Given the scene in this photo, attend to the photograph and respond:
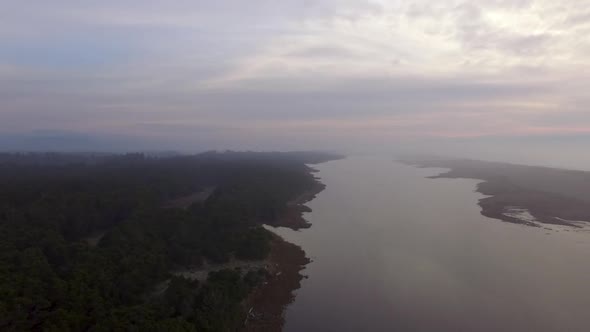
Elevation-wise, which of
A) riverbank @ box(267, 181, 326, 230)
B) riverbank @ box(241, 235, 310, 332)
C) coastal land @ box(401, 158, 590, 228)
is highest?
coastal land @ box(401, 158, 590, 228)

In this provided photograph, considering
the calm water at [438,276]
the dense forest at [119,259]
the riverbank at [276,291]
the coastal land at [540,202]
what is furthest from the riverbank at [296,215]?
the coastal land at [540,202]

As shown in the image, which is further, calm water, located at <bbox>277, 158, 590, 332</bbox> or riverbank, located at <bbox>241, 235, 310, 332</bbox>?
riverbank, located at <bbox>241, 235, 310, 332</bbox>

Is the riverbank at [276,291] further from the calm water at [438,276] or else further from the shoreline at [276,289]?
the calm water at [438,276]

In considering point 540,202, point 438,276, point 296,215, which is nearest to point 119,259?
point 438,276

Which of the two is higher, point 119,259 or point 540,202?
point 540,202

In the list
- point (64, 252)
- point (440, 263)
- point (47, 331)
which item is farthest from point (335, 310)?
point (64, 252)

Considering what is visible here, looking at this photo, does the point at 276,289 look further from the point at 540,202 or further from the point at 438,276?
the point at 540,202

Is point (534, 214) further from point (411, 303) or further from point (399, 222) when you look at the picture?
point (411, 303)

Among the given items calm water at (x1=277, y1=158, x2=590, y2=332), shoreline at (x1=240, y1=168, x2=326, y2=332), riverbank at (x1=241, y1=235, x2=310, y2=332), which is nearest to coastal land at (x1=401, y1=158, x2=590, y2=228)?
calm water at (x1=277, y1=158, x2=590, y2=332)

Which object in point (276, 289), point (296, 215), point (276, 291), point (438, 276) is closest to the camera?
point (276, 291)

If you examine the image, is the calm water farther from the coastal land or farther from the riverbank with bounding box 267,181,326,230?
the coastal land
